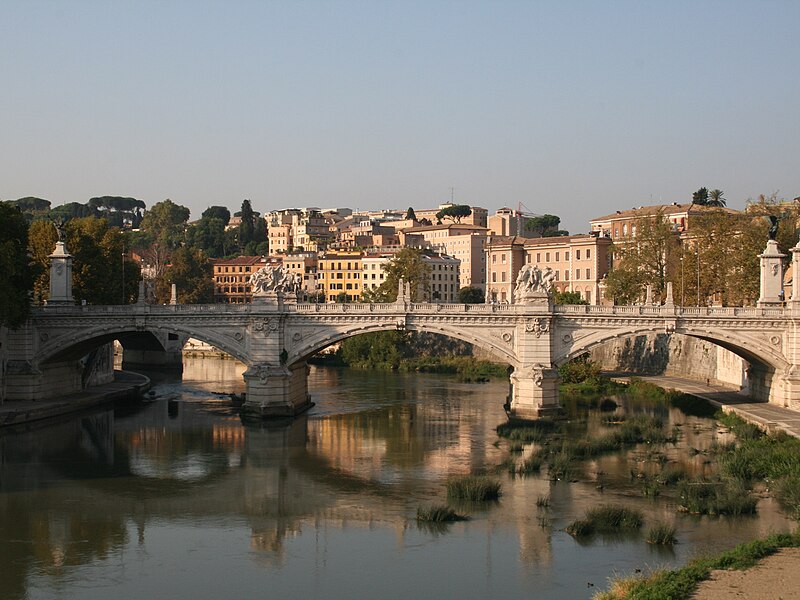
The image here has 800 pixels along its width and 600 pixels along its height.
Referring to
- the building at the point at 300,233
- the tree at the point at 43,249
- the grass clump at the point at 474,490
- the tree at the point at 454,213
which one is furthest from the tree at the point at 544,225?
the grass clump at the point at 474,490

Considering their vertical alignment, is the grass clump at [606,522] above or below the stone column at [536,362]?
below

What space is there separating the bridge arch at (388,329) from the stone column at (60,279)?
33.9 feet

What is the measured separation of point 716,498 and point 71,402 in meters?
29.1

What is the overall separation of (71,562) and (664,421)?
86.2ft

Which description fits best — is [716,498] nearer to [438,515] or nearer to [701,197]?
[438,515]

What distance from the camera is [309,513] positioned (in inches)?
1189

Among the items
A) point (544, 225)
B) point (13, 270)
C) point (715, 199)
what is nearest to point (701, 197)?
point (715, 199)

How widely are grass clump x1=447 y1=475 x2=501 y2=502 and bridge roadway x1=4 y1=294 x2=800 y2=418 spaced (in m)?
12.8

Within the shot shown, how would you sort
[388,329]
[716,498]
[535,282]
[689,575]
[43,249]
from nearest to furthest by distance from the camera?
[689,575], [716,498], [535,282], [388,329], [43,249]

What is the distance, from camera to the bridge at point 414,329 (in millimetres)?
43281

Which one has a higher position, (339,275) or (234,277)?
(234,277)

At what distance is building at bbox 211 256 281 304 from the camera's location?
390ft

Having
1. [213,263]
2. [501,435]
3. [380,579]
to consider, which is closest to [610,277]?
[501,435]

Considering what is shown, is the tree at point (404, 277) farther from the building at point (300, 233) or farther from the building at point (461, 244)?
the building at point (300, 233)
